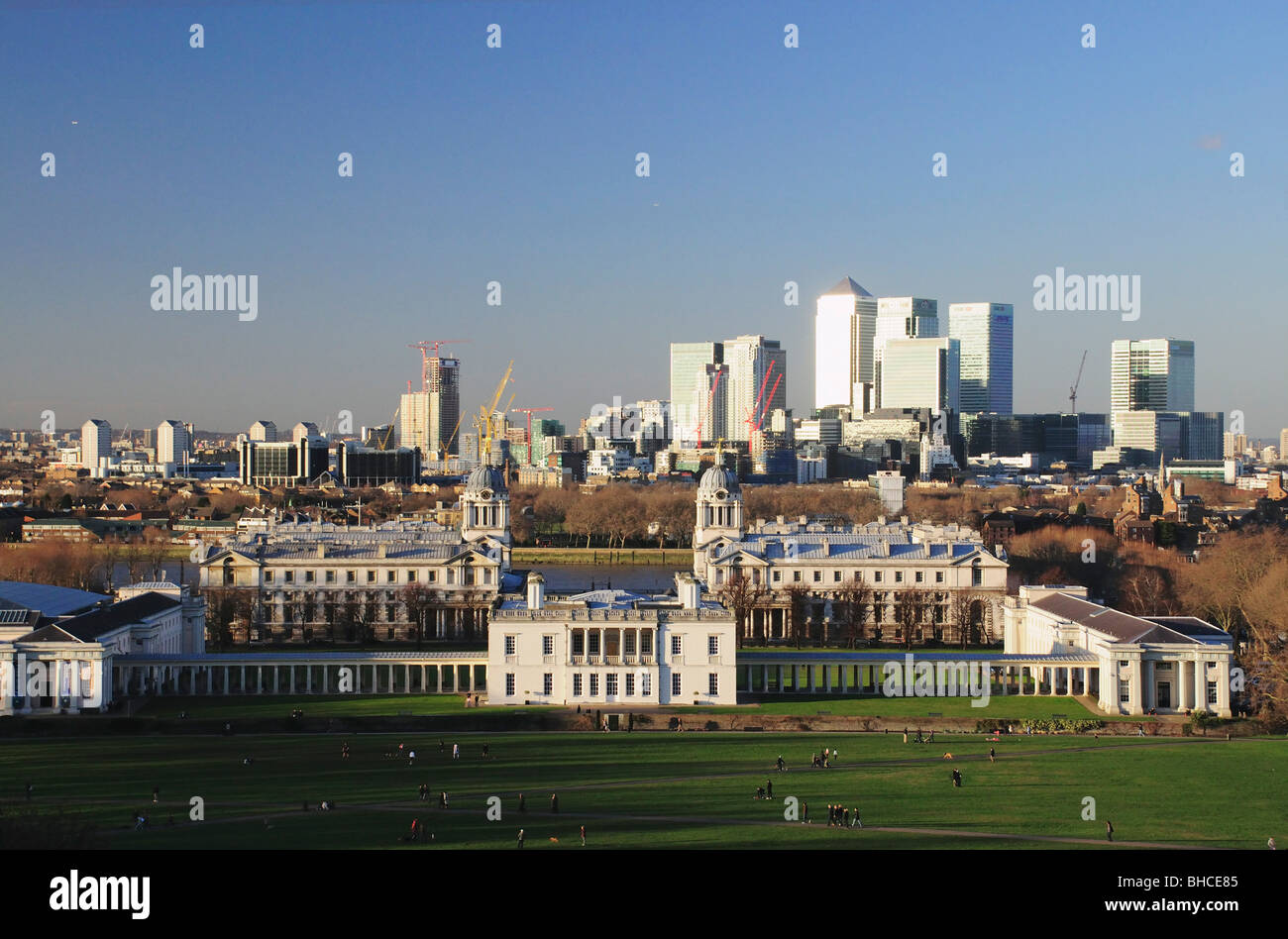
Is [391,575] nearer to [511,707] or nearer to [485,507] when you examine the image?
[485,507]

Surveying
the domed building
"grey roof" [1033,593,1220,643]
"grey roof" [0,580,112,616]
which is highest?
the domed building

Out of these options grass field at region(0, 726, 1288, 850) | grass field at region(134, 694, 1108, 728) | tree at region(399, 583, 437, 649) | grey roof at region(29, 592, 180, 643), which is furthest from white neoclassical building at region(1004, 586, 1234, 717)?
grey roof at region(29, 592, 180, 643)

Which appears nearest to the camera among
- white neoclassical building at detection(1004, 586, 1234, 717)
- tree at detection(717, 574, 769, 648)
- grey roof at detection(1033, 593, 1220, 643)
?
white neoclassical building at detection(1004, 586, 1234, 717)

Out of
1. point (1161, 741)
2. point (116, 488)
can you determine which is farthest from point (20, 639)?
point (116, 488)

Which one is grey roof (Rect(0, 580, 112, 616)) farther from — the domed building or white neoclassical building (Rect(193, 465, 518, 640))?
the domed building
